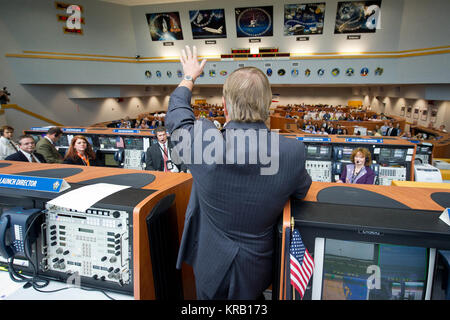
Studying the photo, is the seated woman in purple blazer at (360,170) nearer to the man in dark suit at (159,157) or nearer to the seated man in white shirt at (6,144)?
the man in dark suit at (159,157)

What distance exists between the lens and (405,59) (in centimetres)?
1069

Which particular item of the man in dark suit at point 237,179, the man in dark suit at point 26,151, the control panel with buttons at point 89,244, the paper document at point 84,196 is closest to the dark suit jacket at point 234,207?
the man in dark suit at point 237,179

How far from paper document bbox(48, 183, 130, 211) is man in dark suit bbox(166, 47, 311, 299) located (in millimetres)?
478

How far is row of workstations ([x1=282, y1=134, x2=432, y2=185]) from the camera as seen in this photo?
371 centimetres

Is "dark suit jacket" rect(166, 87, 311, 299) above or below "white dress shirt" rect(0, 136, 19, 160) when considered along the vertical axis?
above

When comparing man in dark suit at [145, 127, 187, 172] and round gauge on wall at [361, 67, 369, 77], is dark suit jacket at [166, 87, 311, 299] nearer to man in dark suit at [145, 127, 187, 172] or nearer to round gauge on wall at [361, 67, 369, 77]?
man in dark suit at [145, 127, 187, 172]

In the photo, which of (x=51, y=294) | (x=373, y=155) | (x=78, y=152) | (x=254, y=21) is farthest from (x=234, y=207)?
(x=254, y=21)

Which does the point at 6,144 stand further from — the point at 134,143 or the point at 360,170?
the point at 360,170

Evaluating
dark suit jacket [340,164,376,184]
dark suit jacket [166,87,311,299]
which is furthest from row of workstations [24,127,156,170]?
dark suit jacket [166,87,311,299]

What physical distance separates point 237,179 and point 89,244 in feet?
2.93

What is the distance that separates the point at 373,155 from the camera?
3.85m

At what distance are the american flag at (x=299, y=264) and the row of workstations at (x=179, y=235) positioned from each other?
0.04 meters

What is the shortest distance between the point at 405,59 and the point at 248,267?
43.2ft

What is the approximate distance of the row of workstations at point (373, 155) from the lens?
12.2 ft
